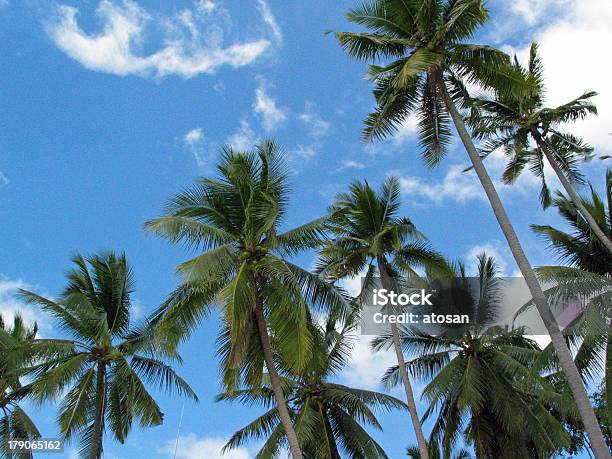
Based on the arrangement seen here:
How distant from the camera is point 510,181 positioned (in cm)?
2350

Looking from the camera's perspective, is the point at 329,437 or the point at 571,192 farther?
the point at 329,437

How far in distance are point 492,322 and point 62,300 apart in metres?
15.4

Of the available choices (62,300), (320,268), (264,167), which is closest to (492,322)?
(320,268)

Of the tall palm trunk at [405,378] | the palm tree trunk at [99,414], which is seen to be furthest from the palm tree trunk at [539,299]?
the palm tree trunk at [99,414]

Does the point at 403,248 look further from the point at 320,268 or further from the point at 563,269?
the point at 563,269

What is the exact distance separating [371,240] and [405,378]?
482cm

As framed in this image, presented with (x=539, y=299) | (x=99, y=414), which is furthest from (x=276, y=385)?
(x=99, y=414)

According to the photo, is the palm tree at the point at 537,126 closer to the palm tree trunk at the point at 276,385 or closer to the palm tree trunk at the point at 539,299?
the palm tree trunk at the point at 539,299

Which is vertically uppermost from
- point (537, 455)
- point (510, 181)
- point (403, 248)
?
point (510, 181)

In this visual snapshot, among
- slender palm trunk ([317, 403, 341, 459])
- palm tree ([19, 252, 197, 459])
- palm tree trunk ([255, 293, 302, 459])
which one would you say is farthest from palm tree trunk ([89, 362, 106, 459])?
slender palm trunk ([317, 403, 341, 459])

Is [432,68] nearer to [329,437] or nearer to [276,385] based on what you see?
[276,385]

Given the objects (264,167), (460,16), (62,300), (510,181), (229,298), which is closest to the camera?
(229,298)

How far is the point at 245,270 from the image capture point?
16703 millimetres

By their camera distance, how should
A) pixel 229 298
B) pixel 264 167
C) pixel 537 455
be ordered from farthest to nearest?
pixel 537 455
pixel 264 167
pixel 229 298
